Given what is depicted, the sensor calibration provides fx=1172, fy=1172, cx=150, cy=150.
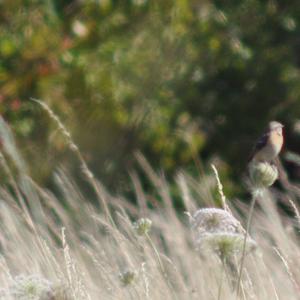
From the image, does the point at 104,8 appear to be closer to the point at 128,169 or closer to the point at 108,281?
the point at 128,169

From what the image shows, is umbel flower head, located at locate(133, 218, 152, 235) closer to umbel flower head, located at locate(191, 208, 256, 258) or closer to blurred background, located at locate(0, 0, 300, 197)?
umbel flower head, located at locate(191, 208, 256, 258)

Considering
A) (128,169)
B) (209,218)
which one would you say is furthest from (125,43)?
(209,218)

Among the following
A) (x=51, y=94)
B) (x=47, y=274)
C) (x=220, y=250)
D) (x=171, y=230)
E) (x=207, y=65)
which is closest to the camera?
(x=220, y=250)

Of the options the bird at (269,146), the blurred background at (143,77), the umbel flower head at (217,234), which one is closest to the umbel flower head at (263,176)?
the umbel flower head at (217,234)

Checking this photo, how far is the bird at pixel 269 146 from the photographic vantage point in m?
4.98

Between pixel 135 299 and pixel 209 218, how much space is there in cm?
82

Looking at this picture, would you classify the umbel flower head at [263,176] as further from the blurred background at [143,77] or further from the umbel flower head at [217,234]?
the blurred background at [143,77]

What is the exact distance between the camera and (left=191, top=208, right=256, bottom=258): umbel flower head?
279cm

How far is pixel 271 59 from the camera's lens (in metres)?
10.0

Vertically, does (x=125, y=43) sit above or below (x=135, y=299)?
above

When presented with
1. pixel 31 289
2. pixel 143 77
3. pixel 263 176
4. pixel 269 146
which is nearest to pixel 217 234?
pixel 263 176

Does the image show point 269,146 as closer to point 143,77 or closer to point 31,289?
point 31,289

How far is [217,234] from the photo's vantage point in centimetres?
280

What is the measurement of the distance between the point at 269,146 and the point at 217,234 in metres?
2.34
